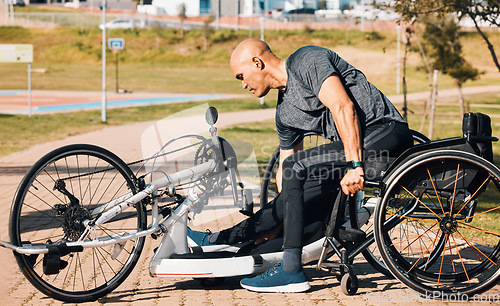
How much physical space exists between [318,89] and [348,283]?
119 centimetres

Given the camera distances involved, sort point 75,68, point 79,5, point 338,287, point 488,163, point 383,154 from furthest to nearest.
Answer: point 79,5
point 75,68
point 338,287
point 383,154
point 488,163

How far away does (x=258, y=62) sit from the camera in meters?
4.23

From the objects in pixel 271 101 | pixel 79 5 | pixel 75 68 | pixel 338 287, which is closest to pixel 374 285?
pixel 338 287

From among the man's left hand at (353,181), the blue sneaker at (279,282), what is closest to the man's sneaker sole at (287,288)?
the blue sneaker at (279,282)

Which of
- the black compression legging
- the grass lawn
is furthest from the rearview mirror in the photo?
the grass lawn

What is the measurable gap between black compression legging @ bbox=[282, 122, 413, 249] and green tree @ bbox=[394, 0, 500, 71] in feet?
18.1

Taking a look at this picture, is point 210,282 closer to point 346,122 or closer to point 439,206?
point 346,122

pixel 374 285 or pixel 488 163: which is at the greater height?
pixel 488 163

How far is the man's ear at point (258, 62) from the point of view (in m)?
4.22

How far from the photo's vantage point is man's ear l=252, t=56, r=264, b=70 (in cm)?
422

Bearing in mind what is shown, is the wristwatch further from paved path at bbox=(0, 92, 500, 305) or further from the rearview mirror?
the rearview mirror

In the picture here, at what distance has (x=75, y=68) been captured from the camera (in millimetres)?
49344

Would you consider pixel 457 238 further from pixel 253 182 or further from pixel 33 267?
pixel 33 267

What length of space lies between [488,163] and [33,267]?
260 cm
